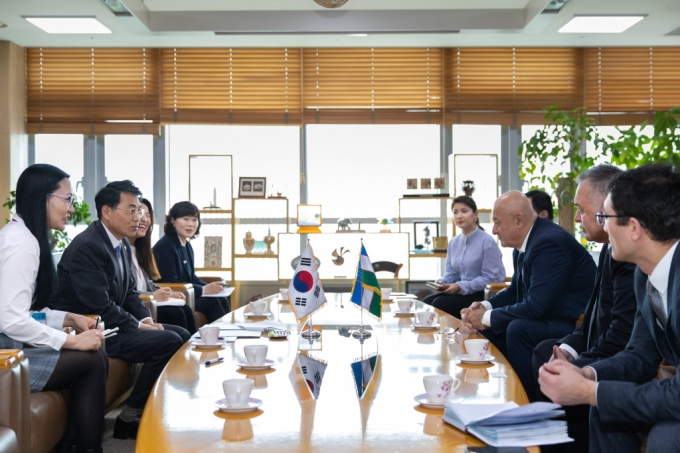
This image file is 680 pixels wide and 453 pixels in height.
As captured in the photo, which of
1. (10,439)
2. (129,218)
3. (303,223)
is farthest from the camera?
(303,223)

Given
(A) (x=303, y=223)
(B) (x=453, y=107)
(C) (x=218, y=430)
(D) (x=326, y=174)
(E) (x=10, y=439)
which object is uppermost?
(B) (x=453, y=107)

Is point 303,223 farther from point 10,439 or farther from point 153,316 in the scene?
point 10,439

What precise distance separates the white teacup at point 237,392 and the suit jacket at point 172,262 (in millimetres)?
3818

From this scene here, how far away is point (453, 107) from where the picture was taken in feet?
25.0

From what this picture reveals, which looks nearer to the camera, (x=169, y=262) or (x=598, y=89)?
(x=169, y=262)

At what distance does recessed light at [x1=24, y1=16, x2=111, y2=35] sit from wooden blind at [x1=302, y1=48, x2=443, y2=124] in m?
2.14

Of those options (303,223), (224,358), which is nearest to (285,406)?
(224,358)

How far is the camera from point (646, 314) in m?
2.03

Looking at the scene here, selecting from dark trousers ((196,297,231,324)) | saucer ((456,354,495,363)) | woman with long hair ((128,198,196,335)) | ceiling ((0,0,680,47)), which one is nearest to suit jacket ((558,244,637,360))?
saucer ((456,354,495,363))

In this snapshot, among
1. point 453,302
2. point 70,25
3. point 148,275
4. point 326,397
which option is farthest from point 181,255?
point 326,397

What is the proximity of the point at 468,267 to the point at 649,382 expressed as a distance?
12.5 ft

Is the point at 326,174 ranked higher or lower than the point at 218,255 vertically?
higher

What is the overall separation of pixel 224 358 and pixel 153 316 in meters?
1.99

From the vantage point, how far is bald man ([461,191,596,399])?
11.0 ft
